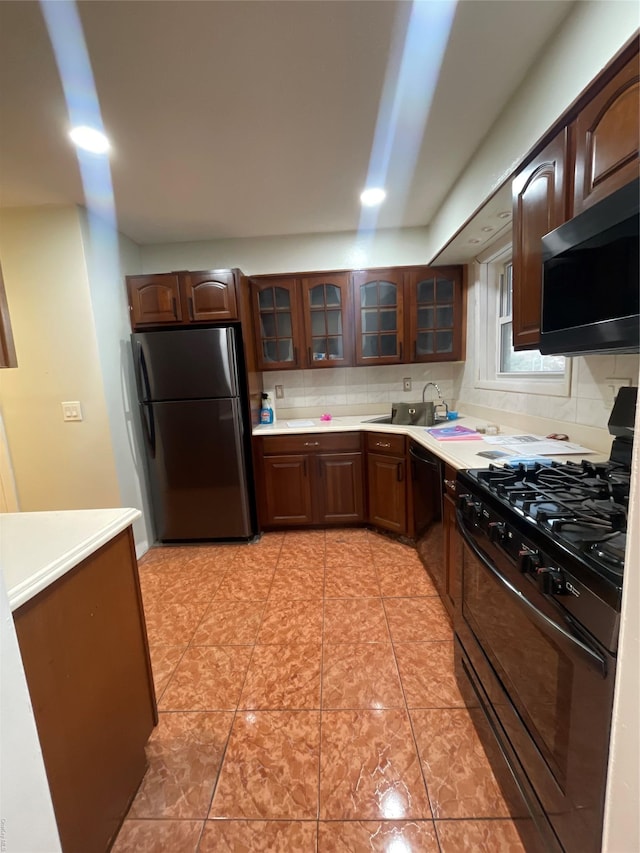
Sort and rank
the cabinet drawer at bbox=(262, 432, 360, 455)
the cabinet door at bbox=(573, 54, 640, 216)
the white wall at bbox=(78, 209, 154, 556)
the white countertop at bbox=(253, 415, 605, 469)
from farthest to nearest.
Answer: the cabinet drawer at bbox=(262, 432, 360, 455), the white wall at bbox=(78, 209, 154, 556), the white countertop at bbox=(253, 415, 605, 469), the cabinet door at bbox=(573, 54, 640, 216)

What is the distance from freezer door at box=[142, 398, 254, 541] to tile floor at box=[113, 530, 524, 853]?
23.7 inches

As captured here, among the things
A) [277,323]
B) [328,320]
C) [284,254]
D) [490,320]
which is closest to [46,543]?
[277,323]

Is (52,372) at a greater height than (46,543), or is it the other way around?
(52,372)

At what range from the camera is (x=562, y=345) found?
1071mm

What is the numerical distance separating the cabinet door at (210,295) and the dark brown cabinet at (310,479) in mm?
1022

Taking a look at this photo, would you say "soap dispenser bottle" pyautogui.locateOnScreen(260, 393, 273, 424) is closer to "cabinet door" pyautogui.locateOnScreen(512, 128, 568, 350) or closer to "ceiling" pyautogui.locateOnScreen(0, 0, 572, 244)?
"ceiling" pyautogui.locateOnScreen(0, 0, 572, 244)

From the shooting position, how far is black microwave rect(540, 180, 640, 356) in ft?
2.70

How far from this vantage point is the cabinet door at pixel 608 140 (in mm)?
914

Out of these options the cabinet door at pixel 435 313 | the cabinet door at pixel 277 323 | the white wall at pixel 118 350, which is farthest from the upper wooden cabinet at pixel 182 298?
the cabinet door at pixel 435 313

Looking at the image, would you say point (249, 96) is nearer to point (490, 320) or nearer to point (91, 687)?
point (490, 320)

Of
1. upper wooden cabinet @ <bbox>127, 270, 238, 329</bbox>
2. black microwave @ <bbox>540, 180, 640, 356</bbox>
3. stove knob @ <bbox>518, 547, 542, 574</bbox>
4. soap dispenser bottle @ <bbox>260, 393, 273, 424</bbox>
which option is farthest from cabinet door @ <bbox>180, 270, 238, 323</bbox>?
stove knob @ <bbox>518, 547, 542, 574</bbox>

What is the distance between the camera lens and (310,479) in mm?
2738

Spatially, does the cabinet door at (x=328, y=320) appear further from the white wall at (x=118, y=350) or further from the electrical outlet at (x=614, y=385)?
the electrical outlet at (x=614, y=385)

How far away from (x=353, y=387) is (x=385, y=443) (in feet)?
2.75
